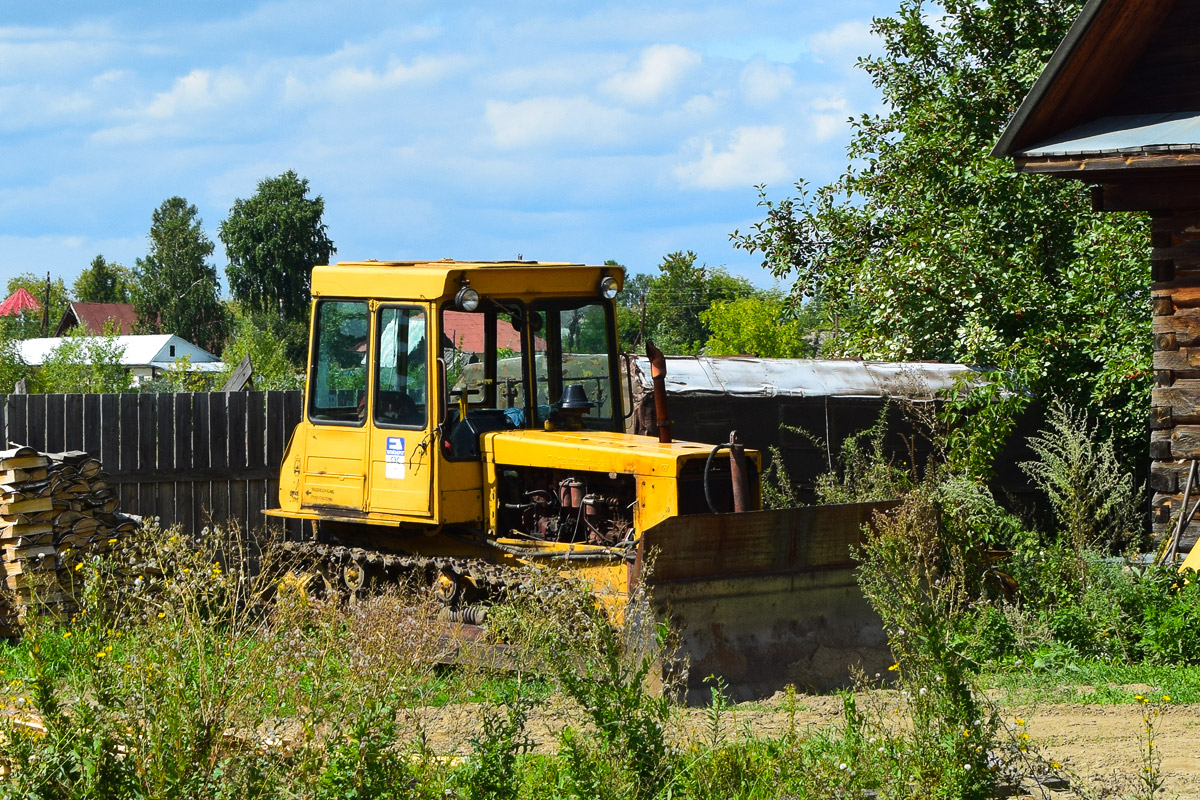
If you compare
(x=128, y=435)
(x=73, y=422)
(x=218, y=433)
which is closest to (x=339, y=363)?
(x=218, y=433)

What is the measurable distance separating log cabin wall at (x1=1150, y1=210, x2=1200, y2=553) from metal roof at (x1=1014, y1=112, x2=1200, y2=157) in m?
0.65

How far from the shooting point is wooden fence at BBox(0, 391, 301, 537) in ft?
36.3

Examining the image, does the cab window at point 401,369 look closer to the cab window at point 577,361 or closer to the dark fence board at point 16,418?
the cab window at point 577,361

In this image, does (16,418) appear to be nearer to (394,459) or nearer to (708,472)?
(394,459)

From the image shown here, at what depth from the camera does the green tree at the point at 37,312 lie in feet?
219

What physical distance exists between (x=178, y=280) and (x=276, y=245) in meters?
12.5

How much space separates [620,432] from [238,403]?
4389 millimetres

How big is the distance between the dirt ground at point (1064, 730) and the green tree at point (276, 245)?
53512 mm

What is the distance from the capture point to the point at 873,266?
1673cm

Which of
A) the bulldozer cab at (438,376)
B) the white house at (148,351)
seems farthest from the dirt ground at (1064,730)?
the white house at (148,351)

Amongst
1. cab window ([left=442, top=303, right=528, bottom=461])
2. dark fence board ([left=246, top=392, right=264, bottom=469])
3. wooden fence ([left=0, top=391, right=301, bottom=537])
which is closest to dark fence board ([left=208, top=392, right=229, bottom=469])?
wooden fence ([left=0, top=391, right=301, bottom=537])

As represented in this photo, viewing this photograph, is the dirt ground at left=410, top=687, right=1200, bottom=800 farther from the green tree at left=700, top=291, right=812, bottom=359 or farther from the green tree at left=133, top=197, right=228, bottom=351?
the green tree at left=133, top=197, right=228, bottom=351

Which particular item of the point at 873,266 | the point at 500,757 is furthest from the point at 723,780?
the point at 873,266

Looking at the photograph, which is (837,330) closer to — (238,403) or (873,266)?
(873,266)
